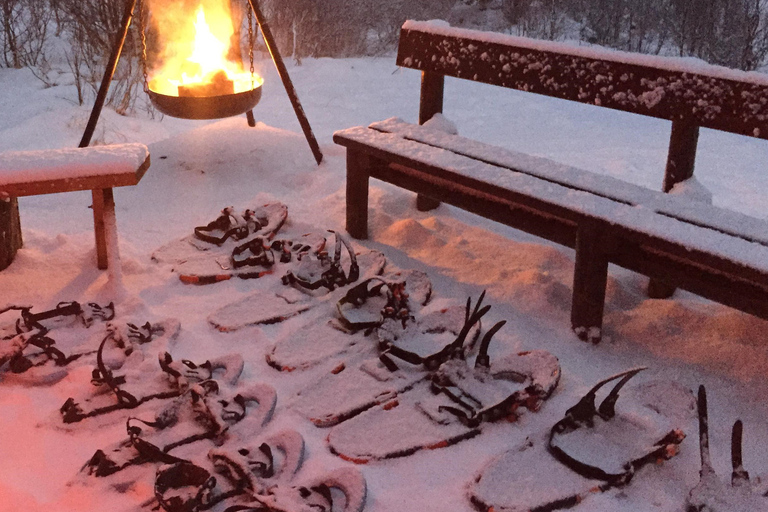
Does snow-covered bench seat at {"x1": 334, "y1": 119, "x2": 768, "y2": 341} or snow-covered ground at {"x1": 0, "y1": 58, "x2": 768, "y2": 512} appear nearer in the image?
snow-covered ground at {"x1": 0, "y1": 58, "x2": 768, "y2": 512}

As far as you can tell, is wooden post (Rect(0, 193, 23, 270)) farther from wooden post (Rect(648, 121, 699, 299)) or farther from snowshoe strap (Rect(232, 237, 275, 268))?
wooden post (Rect(648, 121, 699, 299))

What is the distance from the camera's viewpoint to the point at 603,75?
393 centimetres

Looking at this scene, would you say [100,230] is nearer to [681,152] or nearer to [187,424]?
[187,424]

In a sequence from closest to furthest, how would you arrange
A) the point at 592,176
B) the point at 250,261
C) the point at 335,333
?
the point at 335,333 < the point at 592,176 < the point at 250,261

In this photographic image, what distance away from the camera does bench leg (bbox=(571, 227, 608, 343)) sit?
10.9ft

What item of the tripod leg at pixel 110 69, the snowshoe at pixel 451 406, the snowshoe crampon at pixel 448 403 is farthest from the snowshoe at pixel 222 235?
the snowshoe at pixel 451 406

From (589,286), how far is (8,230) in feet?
9.77

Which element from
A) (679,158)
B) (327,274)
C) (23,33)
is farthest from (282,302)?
(23,33)

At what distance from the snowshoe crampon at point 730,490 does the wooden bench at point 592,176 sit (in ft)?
2.02

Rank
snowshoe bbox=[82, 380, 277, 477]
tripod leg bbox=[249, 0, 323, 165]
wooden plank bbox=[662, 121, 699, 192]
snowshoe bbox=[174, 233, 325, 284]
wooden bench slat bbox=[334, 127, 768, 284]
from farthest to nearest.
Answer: tripod leg bbox=[249, 0, 323, 165]
snowshoe bbox=[174, 233, 325, 284]
wooden plank bbox=[662, 121, 699, 192]
wooden bench slat bbox=[334, 127, 768, 284]
snowshoe bbox=[82, 380, 277, 477]

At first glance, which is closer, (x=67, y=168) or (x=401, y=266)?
(x=67, y=168)

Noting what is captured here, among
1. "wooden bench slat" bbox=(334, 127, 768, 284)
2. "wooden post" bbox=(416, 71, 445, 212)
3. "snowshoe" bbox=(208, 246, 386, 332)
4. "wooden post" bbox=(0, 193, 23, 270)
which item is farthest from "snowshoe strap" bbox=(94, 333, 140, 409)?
"wooden post" bbox=(416, 71, 445, 212)

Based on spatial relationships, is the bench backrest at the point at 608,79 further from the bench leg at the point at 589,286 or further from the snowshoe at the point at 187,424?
the snowshoe at the point at 187,424

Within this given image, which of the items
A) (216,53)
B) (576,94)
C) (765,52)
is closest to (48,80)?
(216,53)
